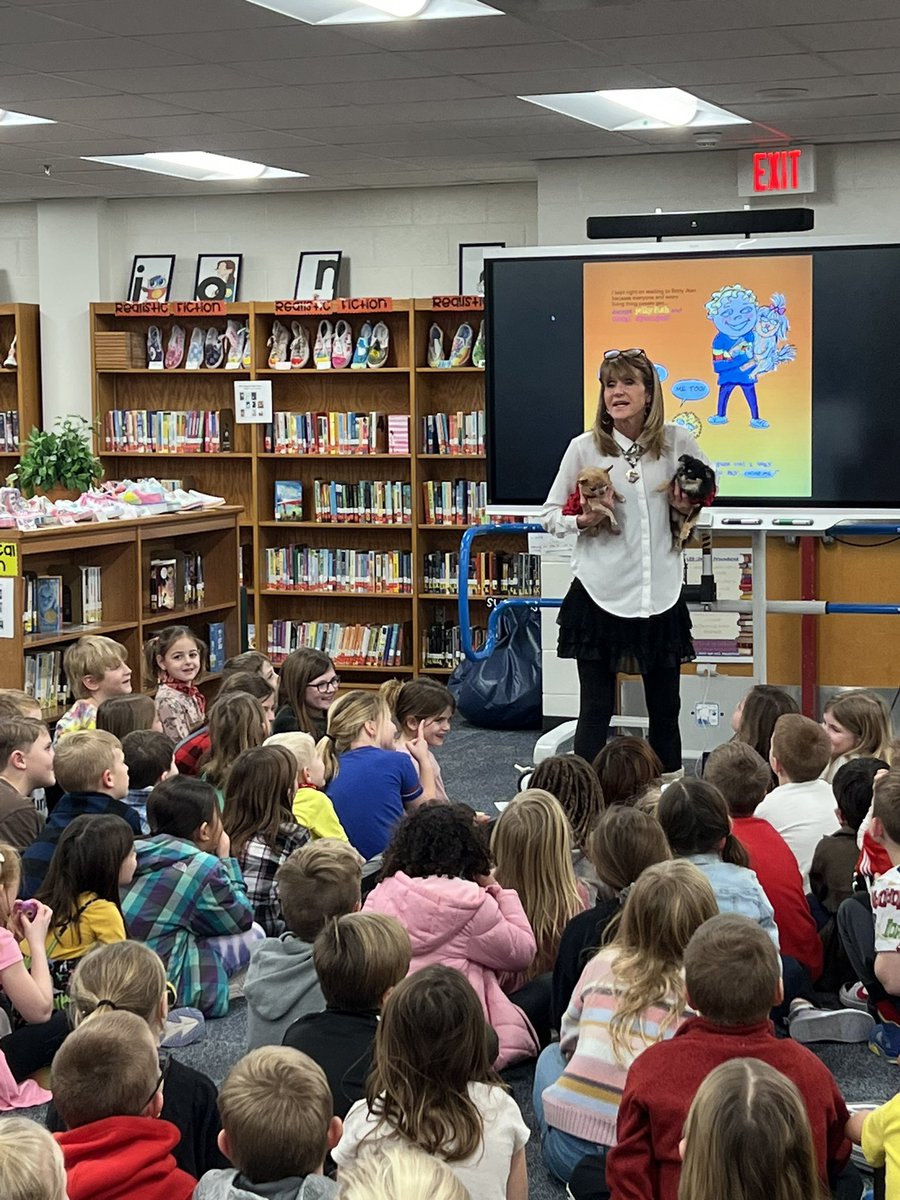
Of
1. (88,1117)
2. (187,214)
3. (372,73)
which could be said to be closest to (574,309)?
(372,73)

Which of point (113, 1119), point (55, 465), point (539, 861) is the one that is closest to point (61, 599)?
point (55, 465)

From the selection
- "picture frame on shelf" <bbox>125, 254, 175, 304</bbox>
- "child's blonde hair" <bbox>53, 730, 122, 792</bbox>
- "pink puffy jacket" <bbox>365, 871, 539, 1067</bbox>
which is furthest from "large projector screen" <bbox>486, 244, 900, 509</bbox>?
"pink puffy jacket" <bbox>365, 871, 539, 1067</bbox>

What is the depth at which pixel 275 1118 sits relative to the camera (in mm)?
1976

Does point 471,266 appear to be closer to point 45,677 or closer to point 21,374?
point 21,374

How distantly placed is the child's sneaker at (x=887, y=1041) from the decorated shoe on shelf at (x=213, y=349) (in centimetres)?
615

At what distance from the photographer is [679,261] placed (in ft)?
20.4

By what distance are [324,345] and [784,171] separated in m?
2.67

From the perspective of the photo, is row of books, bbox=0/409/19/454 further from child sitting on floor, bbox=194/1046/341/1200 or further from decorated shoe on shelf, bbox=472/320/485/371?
child sitting on floor, bbox=194/1046/341/1200

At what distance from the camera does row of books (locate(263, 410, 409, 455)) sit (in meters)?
8.52

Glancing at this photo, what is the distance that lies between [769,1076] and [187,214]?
7859 mm

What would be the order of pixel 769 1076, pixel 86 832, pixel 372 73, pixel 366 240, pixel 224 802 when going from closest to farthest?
pixel 769 1076, pixel 86 832, pixel 224 802, pixel 372 73, pixel 366 240

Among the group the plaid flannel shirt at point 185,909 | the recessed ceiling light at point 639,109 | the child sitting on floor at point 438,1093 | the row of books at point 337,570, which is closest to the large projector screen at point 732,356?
the recessed ceiling light at point 639,109

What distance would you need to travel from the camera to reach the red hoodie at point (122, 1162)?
6.81 ft

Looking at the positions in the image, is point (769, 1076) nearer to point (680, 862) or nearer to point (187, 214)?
point (680, 862)
